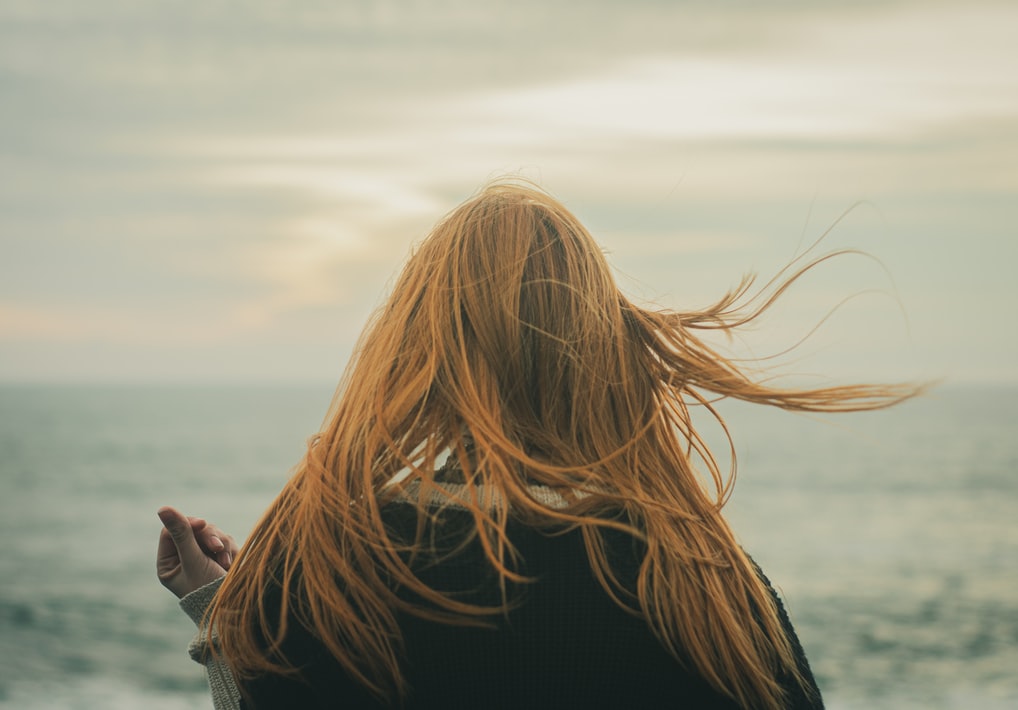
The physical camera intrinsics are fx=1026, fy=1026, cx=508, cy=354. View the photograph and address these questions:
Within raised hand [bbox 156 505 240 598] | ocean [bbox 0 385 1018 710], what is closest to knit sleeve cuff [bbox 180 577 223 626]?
raised hand [bbox 156 505 240 598]

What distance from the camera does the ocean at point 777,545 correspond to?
14.7 m

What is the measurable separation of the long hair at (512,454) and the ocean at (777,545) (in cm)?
27

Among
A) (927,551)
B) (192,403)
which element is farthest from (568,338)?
(192,403)

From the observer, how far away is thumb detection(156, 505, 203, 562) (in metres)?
1.73

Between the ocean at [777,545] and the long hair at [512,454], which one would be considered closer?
the long hair at [512,454]

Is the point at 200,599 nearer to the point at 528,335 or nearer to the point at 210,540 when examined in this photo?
the point at 210,540

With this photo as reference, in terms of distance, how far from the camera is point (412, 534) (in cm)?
149

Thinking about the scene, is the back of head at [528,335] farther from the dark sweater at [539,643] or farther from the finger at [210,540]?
the finger at [210,540]

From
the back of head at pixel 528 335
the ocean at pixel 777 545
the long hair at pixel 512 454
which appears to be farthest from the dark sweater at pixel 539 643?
the ocean at pixel 777 545

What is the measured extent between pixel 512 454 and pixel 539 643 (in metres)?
0.27

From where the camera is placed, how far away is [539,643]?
1456 mm

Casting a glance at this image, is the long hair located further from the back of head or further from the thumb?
the thumb

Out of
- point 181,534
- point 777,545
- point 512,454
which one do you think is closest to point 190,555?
point 181,534

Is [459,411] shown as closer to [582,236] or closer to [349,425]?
[349,425]
